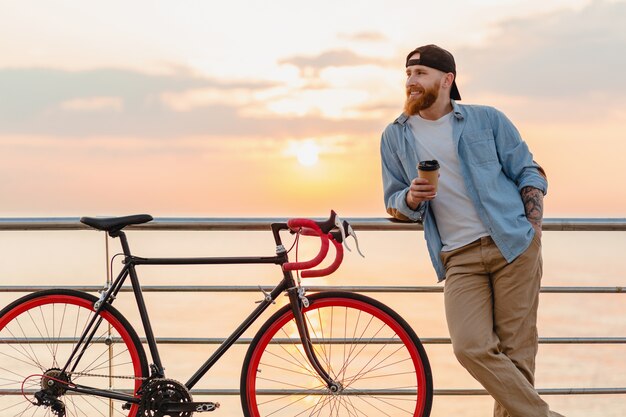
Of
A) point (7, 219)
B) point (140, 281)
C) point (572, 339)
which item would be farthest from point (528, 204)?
point (7, 219)

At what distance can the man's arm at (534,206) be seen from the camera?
3.67m

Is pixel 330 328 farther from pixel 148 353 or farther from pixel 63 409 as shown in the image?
pixel 63 409

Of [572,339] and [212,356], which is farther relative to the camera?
[572,339]

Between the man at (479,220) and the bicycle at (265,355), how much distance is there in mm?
336

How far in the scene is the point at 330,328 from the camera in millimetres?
3947

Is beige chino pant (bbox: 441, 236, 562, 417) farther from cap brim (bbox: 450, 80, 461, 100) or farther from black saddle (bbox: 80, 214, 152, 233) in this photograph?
black saddle (bbox: 80, 214, 152, 233)

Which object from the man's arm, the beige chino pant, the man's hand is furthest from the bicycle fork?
the man's arm

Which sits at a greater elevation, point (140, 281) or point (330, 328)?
point (140, 281)

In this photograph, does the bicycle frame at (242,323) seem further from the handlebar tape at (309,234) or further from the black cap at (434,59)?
the black cap at (434,59)

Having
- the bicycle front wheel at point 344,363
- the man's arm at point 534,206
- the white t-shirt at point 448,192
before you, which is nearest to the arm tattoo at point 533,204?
the man's arm at point 534,206

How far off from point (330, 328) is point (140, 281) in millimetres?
882

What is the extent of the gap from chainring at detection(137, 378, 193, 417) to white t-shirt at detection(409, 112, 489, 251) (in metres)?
1.27

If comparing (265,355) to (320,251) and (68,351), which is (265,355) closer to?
(320,251)

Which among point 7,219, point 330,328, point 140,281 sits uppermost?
point 7,219
